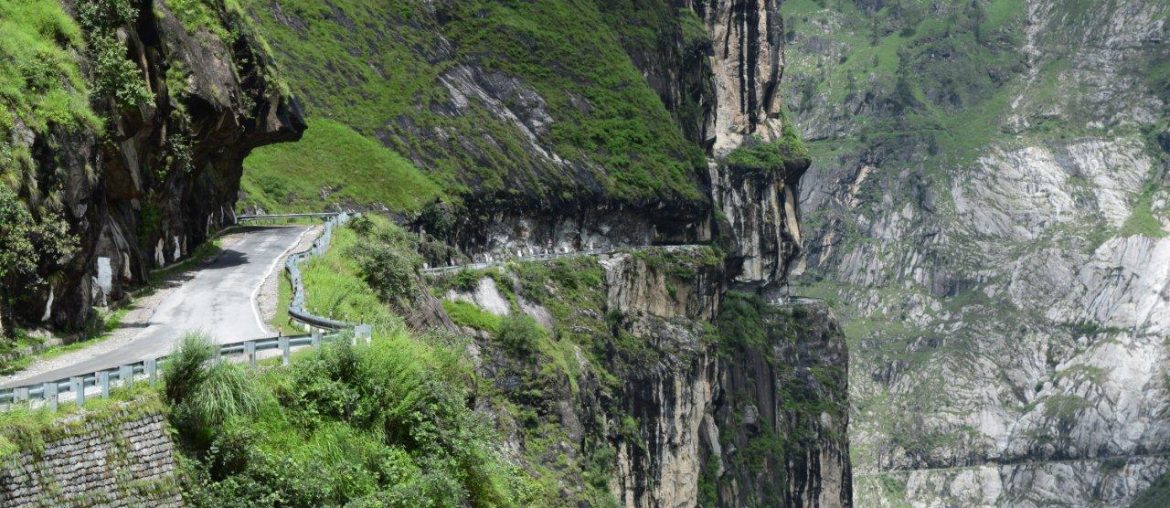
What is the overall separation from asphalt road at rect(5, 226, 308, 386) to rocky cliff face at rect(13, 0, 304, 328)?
140 cm

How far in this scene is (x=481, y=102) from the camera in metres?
121

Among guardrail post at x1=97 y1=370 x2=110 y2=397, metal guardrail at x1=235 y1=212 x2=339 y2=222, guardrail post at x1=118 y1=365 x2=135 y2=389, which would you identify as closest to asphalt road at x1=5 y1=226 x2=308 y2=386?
guardrail post at x1=118 y1=365 x2=135 y2=389

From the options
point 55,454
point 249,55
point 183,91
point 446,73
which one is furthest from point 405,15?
point 55,454

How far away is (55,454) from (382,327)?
43.0 ft

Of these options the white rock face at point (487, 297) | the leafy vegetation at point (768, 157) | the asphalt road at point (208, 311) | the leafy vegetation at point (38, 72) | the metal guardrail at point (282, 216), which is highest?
the leafy vegetation at point (38, 72)

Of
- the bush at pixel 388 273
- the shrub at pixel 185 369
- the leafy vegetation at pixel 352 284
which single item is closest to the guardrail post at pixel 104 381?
the shrub at pixel 185 369

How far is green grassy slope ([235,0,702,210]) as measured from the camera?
107m

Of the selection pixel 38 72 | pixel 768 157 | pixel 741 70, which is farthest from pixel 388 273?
pixel 741 70

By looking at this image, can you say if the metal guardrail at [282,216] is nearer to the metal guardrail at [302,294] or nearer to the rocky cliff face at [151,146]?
the rocky cliff face at [151,146]

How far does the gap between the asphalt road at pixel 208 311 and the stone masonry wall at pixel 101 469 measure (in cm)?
355

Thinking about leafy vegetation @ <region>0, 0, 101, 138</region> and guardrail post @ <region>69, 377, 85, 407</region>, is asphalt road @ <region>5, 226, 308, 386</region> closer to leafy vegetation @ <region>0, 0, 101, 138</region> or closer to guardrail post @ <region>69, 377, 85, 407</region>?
guardrail post @ <region>69, 377, 85, 407</region>

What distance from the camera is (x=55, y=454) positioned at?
909 inches

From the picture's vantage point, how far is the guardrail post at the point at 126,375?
2538 cm

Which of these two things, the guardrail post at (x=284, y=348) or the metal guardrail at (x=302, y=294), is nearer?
the guardrail post at (x=284, y=348)
